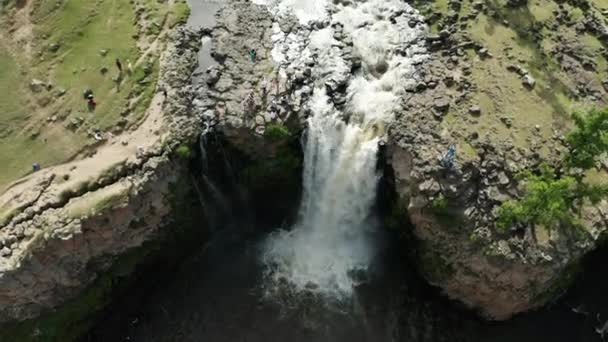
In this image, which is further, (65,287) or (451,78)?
(451,78)

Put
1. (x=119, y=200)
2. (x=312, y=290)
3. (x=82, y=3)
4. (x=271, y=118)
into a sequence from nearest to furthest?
(x=119, y=200)
(x=271, y=118)
(x=312, y=290)
(x=82, y=3)

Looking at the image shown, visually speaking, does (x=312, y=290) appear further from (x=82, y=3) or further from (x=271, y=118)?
(x=82, y=3)

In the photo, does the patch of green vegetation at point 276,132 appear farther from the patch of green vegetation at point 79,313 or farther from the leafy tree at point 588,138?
the leafy tree at point 588,138

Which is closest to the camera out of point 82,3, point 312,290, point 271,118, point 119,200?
point 119,200

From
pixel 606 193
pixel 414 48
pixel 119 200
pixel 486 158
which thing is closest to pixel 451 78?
pixel 414 48

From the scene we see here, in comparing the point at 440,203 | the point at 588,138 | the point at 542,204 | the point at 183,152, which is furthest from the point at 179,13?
the point at 588,138

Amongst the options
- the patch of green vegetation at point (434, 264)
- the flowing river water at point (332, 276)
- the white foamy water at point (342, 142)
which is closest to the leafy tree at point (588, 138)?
the flowing river water at point (332, 276)

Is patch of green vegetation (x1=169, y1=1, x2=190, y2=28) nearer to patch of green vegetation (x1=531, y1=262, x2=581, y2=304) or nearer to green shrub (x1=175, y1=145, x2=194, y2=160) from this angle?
green shrub (x1=175, y1=145, x2=194, y2=160)

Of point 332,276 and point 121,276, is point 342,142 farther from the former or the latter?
point 121,276
